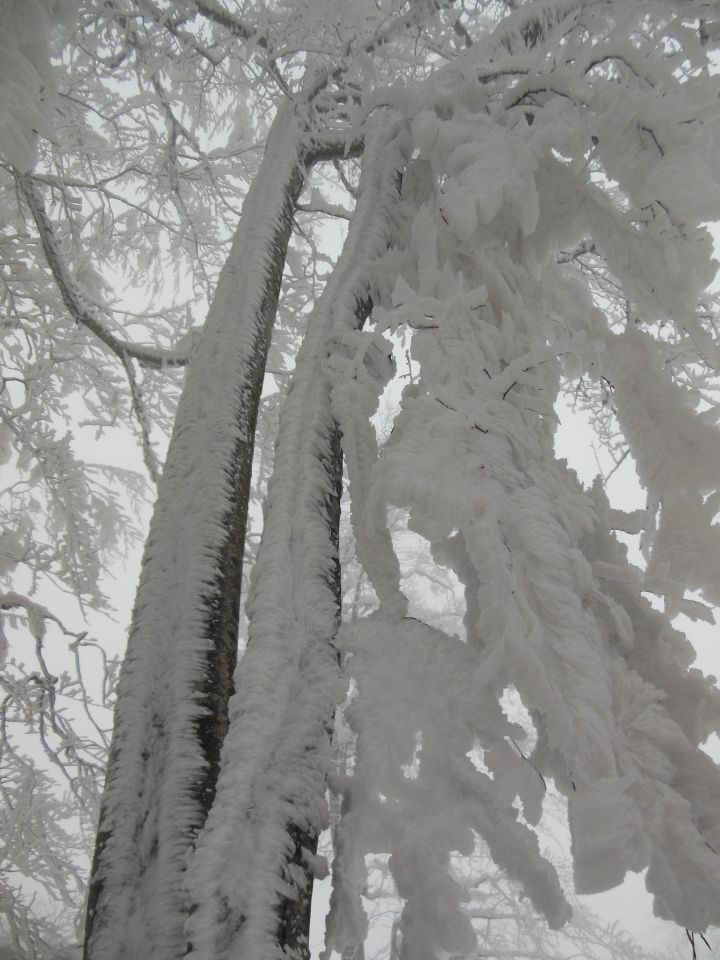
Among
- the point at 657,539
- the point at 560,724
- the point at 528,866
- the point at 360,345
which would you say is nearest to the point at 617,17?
the point at 360,345

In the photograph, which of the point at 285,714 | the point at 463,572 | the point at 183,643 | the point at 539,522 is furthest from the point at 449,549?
the point at 183,643

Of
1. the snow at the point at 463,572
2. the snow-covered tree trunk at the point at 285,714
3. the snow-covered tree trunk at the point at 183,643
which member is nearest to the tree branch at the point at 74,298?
the snow-covered tree trunk at the point at 183,643

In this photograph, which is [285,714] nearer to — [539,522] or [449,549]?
[449,549]

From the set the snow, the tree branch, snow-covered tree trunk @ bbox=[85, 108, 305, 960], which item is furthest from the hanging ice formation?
the tree branch

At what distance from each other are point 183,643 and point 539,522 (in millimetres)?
718

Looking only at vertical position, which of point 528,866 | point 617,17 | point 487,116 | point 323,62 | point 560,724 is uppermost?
point 323,62

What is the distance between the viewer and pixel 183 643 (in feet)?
3.72

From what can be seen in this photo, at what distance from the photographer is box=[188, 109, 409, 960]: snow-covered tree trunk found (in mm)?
748

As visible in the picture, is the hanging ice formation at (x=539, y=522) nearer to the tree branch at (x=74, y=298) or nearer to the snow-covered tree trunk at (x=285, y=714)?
the snow-covered tree trunk at (x=285, y=714)

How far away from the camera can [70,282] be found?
2611 millimetres

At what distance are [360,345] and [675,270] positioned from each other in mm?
710

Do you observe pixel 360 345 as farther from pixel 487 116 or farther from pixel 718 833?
pixel 718 833

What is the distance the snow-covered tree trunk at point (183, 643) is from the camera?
0.89m

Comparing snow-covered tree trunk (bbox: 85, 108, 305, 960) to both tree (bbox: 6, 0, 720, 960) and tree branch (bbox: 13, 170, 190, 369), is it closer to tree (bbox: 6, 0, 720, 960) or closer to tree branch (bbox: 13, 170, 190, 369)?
tree (bbox: 6, 0, 720, 960)
